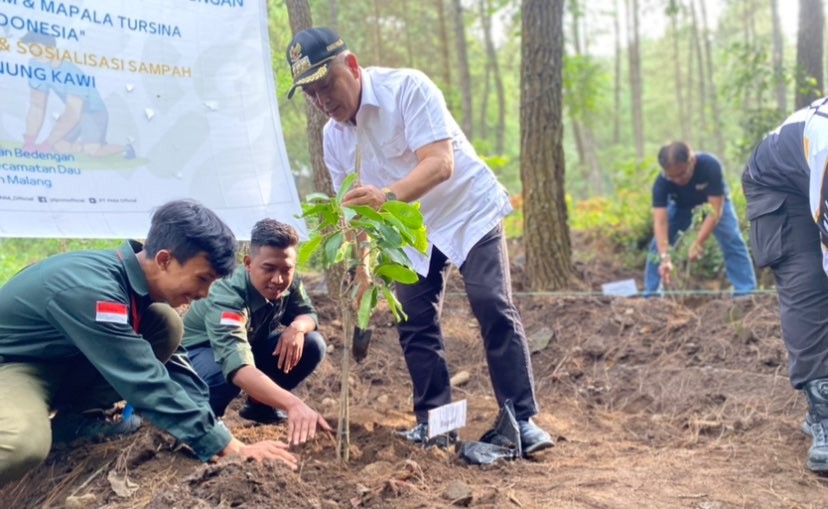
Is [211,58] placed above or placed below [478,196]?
above

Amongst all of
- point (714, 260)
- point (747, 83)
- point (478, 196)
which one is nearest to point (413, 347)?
point (478, 196)

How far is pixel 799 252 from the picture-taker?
2.95 m

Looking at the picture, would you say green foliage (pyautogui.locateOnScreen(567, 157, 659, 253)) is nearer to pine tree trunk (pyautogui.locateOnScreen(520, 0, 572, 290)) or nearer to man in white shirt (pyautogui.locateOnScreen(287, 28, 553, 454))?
pine tree trunk (pyautogui.locateOnScreen(520, 0, 572, 290))

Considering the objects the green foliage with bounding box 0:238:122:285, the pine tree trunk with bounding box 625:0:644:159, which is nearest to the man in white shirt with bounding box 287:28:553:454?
the green foliage with bounding box 0:238:122:285

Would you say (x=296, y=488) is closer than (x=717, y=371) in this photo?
Yes

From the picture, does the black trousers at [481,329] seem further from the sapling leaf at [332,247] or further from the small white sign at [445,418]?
the sapling leaf at [332,247]

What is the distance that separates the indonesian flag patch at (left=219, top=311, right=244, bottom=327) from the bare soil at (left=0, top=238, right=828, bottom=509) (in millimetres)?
475

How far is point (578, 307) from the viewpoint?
544cm

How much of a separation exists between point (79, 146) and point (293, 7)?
1.61 metres

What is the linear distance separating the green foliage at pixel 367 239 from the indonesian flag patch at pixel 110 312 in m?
0.58

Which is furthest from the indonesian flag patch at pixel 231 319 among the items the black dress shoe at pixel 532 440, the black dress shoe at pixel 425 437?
the black dress shoe at pixel 532 440

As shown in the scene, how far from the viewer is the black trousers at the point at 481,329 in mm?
3090

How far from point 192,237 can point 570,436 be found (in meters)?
1.95

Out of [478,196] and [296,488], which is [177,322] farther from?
[478,196]
